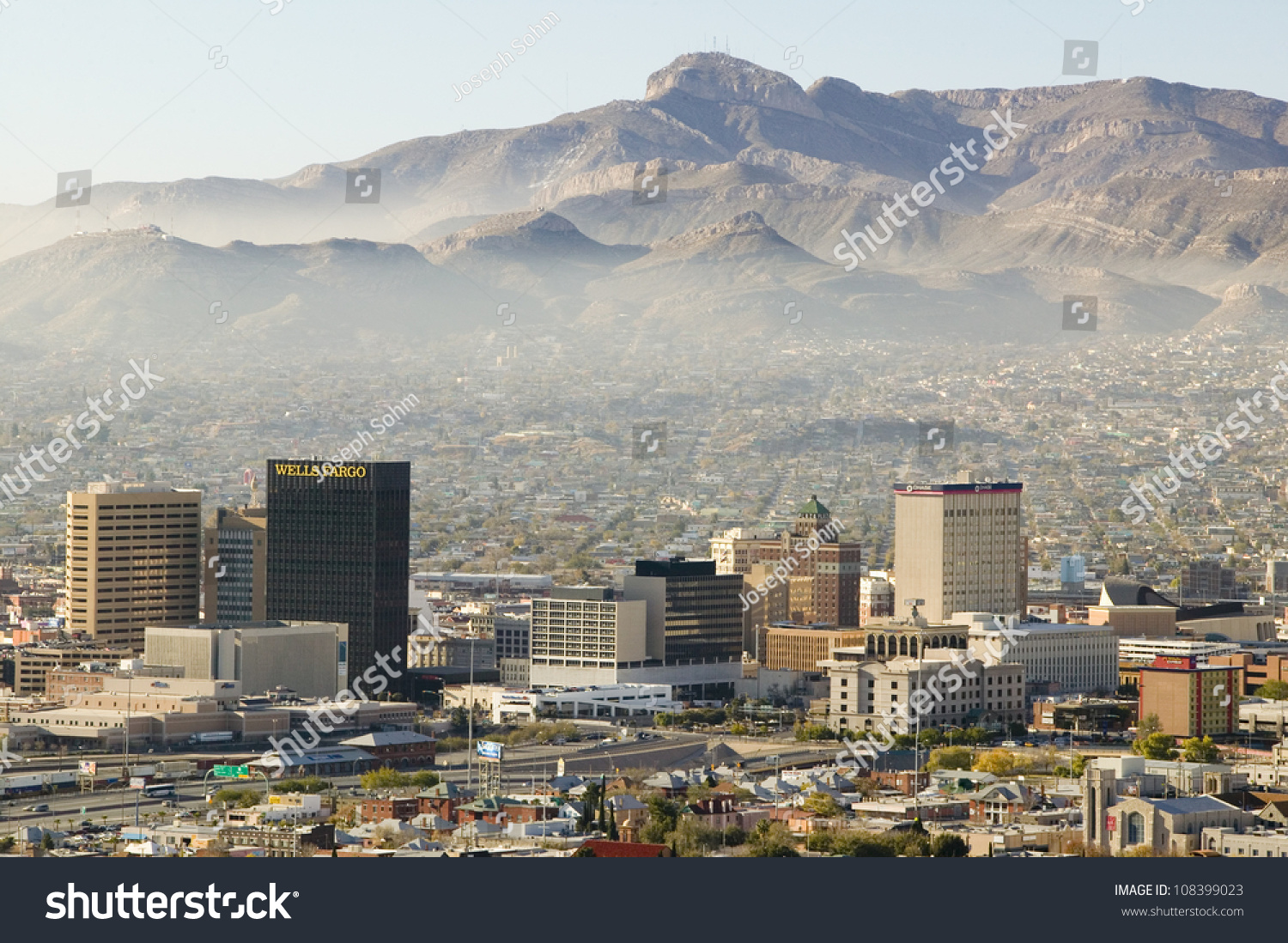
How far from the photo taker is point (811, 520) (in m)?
90.8

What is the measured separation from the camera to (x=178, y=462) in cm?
14588

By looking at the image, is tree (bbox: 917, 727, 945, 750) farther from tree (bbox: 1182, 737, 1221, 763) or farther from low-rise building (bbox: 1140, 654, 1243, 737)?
tree (bbox: 1182, 737, 1221, 763)

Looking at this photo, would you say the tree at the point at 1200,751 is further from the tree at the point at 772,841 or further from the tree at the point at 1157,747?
the tree at the point at 772,841

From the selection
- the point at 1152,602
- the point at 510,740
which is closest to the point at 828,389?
the point at 1152,602

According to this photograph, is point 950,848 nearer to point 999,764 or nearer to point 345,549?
point 999,764

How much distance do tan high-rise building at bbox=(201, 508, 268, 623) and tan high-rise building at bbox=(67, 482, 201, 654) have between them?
1311 millimetres

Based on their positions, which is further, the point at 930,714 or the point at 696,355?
the point at 696,355

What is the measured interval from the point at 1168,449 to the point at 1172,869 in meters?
136

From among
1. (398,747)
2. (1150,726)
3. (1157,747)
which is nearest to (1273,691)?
(1150,726)

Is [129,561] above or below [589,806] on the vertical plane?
above

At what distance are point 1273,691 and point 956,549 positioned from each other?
37.6 feet

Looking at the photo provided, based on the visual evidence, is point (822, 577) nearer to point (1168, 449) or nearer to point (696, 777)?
point (696, 777)

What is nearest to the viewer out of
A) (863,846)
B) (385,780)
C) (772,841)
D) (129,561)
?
(863,846)

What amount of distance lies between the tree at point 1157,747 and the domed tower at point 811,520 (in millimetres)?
34374
